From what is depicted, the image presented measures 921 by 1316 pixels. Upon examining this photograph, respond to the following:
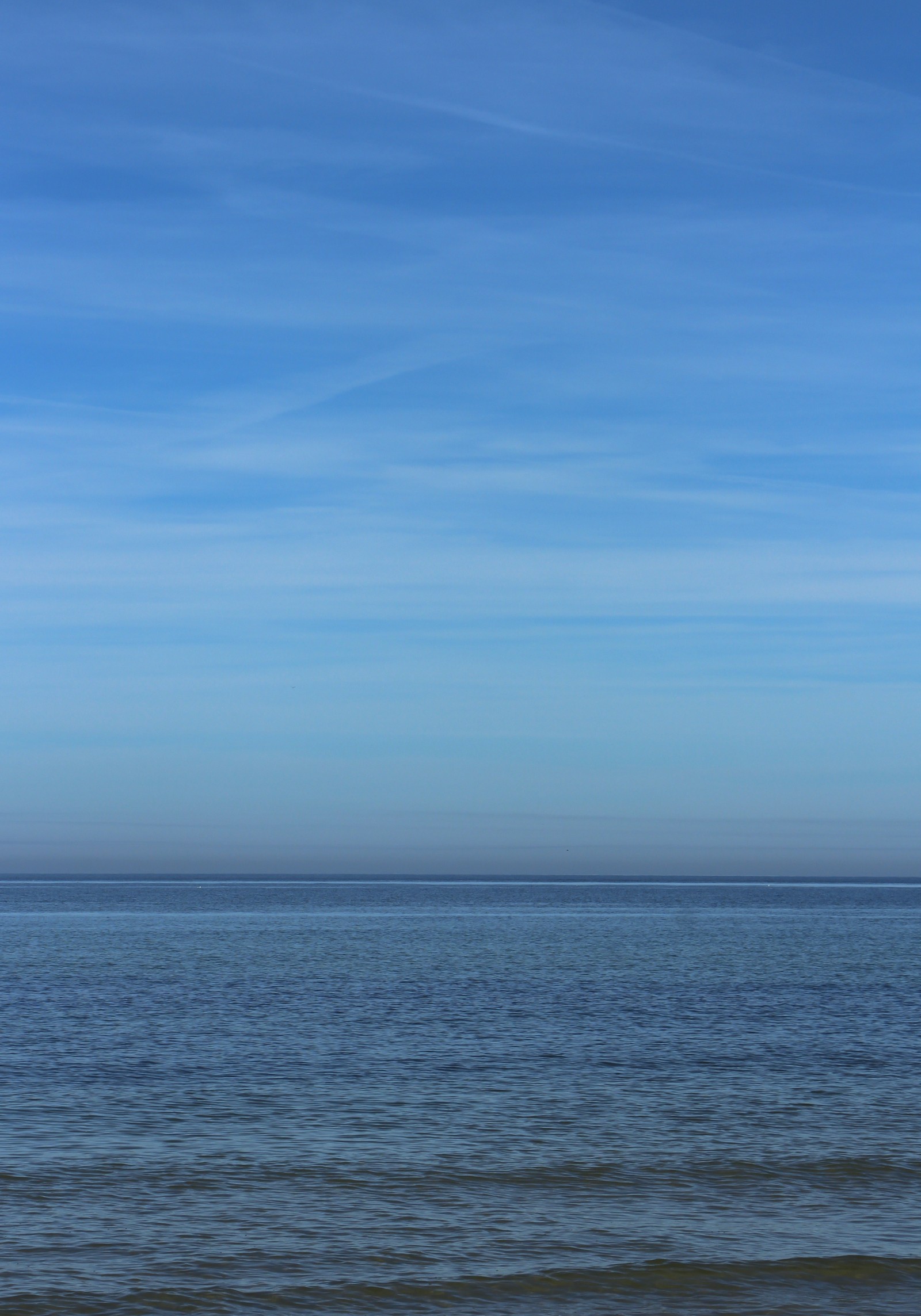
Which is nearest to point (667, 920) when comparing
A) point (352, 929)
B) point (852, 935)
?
point (852, 935)

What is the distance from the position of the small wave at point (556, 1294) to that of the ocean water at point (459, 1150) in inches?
2.1

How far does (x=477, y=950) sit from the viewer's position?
87812mm

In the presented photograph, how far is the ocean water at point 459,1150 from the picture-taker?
18.3 m

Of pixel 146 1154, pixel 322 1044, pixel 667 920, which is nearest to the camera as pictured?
pixel 146 1154

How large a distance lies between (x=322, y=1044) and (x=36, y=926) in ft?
289

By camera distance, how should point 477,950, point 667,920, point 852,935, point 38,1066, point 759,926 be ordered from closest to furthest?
point 38,1066, point 477,950, point 852,935, point 759,926, point 667,920

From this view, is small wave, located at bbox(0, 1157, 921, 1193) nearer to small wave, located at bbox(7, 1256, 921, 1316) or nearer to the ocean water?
the ocean water

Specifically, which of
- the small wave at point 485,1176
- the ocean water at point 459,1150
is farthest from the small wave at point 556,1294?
the small wave at point 485,1176

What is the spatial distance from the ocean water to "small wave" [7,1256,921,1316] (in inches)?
2.1

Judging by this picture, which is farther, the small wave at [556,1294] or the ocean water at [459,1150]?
the ocean water at [459,1150]

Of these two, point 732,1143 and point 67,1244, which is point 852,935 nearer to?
point 732,1143

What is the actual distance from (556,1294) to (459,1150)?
307 inches

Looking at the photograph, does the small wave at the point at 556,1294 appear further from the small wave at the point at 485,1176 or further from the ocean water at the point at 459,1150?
the small wave at the point at 485,1176

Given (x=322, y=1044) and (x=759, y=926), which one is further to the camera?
(x=759, y=926)
